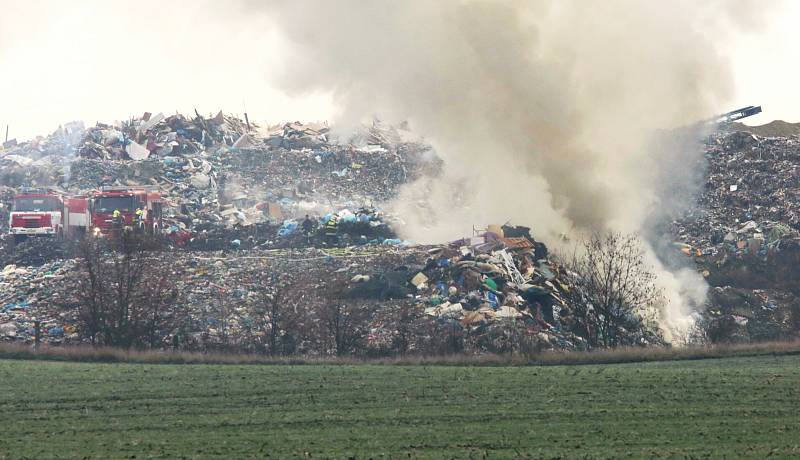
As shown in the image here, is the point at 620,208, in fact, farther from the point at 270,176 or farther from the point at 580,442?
the point at 580,442

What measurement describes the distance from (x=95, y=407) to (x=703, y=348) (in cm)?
1508

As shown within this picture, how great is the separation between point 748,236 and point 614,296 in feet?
40.2

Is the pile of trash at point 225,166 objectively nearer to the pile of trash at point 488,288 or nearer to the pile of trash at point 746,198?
the pile of trash at point 488,288

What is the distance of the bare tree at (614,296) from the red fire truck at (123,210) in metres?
16.7

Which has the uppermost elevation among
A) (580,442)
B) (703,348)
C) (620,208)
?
(620,208)

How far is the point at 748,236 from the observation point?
139ft

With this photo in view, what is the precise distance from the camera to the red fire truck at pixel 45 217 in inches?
1678

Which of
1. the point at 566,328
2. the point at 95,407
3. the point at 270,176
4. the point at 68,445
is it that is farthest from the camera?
the point at 270,176

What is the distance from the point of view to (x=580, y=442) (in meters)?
A: 15.2

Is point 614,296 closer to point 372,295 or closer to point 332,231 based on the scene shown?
point 372,295

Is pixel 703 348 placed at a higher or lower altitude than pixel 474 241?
lower

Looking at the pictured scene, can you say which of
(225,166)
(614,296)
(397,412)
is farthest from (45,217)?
(397,412)

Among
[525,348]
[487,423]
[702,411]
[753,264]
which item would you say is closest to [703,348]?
[525,348]

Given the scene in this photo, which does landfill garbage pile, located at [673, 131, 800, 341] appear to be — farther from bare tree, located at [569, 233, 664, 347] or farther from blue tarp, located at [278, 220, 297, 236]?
blue tarp, located at [278, 220, 297, 236]
